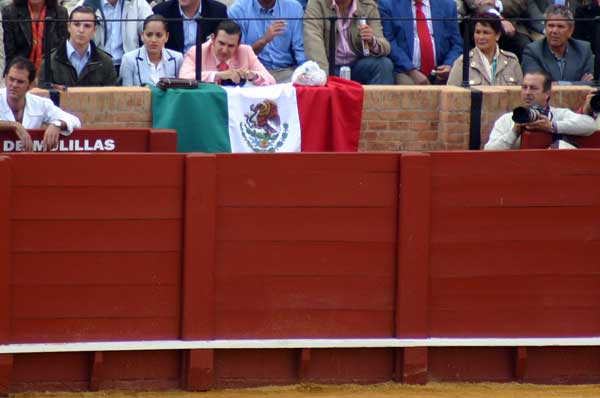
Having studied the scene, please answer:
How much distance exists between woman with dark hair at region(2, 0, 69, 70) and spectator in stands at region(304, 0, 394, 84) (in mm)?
1772

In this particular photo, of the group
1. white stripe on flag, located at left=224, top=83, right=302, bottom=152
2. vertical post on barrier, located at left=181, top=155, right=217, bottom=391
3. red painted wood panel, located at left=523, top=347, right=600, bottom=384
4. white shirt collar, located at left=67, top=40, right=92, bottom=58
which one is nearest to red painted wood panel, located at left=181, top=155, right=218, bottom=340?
vertical post on barrier, located at left=181, top=155, right=217, bottom=391

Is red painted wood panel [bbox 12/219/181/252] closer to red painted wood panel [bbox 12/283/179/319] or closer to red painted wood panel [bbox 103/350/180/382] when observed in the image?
red painted wood panel [bbox 12/283/179/319]

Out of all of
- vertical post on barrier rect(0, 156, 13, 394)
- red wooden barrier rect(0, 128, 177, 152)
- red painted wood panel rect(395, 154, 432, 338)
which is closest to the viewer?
vertical post on barrier rect(0, 156, 13, 394)

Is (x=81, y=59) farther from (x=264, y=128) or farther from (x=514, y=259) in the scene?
(x=514, y=259)

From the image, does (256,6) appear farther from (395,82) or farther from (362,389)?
(362,389)

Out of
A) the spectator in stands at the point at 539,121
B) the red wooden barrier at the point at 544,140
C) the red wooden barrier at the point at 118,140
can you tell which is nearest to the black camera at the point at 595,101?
the spectator in stands at the point at 539,121

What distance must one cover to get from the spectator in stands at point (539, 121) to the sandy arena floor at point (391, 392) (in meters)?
1.77

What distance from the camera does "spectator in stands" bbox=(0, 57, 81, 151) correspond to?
8555mm

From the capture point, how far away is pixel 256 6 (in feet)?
35.7

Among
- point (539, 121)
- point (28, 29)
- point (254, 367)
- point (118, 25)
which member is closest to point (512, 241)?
point (539, 121)

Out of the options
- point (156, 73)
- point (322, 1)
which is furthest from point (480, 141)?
point (156, 73)

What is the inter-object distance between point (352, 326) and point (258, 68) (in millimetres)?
2945

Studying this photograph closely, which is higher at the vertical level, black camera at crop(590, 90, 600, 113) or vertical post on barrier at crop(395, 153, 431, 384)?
black camera at crop(590, 90, 600, 113)

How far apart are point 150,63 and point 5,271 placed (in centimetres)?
308
